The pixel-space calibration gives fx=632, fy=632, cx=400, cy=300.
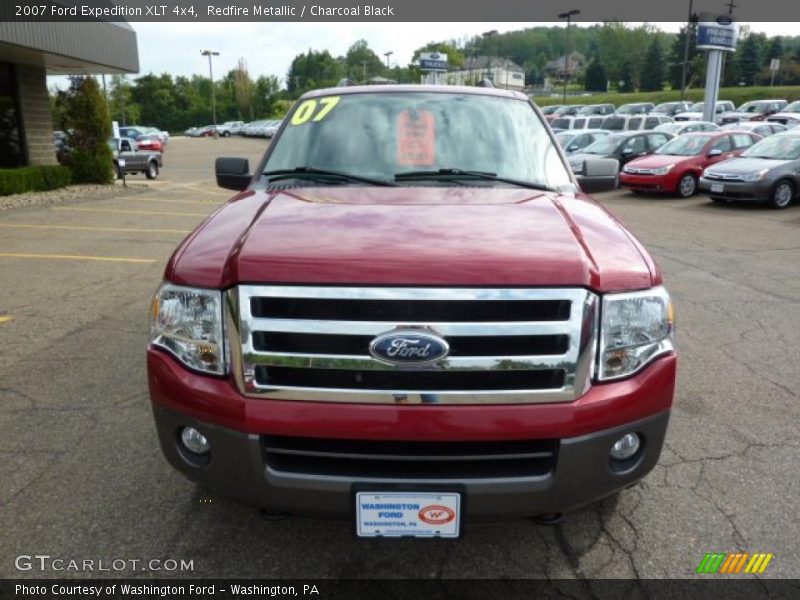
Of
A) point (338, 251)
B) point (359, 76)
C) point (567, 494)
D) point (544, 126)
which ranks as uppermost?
point (359, 76)

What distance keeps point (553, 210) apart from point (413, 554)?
5.21 feet

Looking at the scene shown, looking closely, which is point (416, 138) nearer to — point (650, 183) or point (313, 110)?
point (313, 110)

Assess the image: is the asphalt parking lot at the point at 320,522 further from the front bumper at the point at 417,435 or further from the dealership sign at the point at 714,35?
the dealership sign at the point at 714,35

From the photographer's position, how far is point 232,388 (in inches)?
85.6

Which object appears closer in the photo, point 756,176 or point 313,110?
point 313,110

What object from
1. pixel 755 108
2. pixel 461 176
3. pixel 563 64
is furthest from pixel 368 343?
pixel 563 64

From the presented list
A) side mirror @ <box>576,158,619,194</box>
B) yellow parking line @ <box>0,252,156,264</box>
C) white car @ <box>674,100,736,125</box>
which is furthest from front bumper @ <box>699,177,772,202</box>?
white car @ <box>674,100,736,125</box>

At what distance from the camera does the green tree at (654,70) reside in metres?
83.4

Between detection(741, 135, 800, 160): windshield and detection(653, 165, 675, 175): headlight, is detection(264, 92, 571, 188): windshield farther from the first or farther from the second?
detection(741, 135, 800, 160): windshield

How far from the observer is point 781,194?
13.7m

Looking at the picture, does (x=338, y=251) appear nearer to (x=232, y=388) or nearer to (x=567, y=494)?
(x=232, y=388)

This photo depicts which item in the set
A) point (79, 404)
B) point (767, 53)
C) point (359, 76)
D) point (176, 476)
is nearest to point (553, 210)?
point (176, 476)
